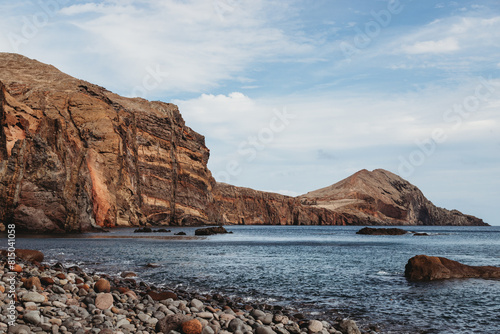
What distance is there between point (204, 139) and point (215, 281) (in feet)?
469

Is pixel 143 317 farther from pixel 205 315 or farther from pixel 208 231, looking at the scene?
pixel 208 231

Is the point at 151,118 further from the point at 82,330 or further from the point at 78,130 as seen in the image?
the point at 82,330

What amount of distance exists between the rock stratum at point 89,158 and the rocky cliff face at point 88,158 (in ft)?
0.49

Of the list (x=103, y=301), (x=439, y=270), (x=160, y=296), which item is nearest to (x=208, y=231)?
(x=439, y=270)

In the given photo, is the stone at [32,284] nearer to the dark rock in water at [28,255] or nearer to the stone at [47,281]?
the stone at [47,281]

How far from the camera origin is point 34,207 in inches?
2323

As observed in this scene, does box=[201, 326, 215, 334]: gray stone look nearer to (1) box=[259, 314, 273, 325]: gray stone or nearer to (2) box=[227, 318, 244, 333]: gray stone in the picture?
(2) box=[227, 318, 244, 333]: gray stone

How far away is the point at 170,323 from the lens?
11312 mm

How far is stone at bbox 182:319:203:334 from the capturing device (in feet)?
36.1

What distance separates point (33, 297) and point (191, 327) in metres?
5.18

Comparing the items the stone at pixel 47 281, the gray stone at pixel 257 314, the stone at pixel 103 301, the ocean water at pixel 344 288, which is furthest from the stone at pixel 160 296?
the ocean water at pixel 344 288

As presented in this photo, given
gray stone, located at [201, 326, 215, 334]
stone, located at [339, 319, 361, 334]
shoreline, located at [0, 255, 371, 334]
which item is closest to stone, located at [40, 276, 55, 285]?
shoreline, located at [0, 255, 371, 334]

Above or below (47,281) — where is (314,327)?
below

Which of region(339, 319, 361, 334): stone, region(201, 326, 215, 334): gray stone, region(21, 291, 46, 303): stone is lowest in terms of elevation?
region(339, 319, 361, 334): stone
